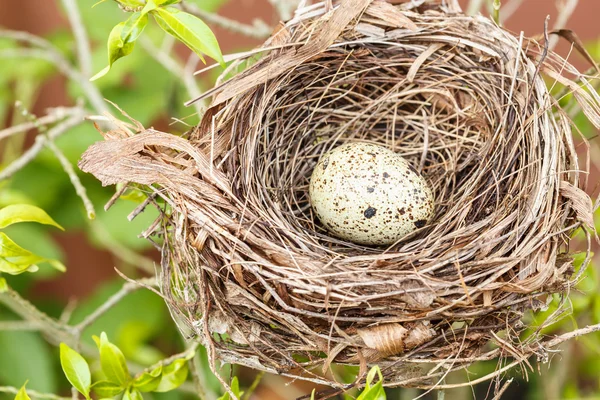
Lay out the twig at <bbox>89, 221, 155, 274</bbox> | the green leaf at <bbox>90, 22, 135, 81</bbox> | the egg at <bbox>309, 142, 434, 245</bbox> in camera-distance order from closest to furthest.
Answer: the green leaf at <bbox>90, 22, 135, 81</bbox> < the egg at <bbox>309, 142, 434, 245</bbox> < the twig at <bbox>89, 221, 155, 274</bbox>

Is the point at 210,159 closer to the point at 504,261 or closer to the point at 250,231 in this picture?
the point at 250,231

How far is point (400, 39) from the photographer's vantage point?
0.92m

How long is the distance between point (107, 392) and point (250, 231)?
28 centimetres

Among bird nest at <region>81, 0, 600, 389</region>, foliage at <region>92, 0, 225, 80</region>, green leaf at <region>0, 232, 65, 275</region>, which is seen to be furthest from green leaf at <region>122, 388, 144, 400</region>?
foliage at <region>92, 0, 225, 80</region>

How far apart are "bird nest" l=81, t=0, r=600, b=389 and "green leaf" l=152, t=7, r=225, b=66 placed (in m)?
0.14

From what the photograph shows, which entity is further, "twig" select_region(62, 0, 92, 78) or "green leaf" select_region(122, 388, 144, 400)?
"twig" select_region(62, 0, 92, 78)

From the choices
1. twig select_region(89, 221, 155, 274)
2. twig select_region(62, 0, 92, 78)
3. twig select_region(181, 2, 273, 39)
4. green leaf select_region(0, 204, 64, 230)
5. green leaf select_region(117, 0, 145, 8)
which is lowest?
twig select_region(89, 221, 155, 274)

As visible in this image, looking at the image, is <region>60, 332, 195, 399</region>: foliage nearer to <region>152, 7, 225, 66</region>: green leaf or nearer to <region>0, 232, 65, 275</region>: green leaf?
<region>0, 232, 65, 275</region>: green leaf

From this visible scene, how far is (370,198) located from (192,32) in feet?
1.43

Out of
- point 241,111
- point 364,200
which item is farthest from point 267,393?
point 241,111

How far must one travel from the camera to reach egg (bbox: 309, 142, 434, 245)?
0.94 m

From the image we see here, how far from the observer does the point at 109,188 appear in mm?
1641

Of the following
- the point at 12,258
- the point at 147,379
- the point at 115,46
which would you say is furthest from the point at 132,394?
the point at 115,46

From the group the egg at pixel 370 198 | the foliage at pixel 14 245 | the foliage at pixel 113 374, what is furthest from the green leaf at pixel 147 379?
the egg at pixel 370 198
